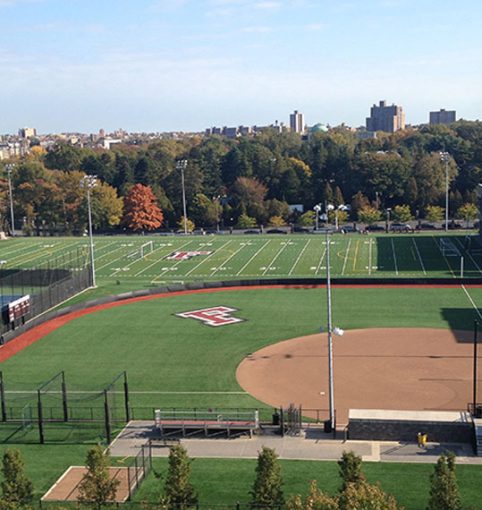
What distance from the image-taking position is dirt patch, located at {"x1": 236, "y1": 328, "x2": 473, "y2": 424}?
36.5 m

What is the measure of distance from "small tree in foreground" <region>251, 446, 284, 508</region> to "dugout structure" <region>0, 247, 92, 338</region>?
29670mm

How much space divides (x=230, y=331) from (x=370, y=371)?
43.1 feet

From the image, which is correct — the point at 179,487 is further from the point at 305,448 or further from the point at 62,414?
the point at 62,414

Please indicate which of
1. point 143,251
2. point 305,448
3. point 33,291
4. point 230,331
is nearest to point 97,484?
point 305,448

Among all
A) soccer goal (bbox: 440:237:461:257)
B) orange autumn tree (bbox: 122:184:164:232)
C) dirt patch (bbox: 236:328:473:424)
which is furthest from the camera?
orange autumn tree (bbox: 122:184:164:232)

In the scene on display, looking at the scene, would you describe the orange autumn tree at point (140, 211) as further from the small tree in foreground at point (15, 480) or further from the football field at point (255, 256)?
the small tree in foreground at point (15, 480)

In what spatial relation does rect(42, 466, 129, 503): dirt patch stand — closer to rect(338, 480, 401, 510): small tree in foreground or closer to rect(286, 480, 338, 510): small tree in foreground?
rect(286, 480, 338, 510): small tree in foreground

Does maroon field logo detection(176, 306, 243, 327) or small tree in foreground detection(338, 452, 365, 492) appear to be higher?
small tree in foreground detection(338, 452, 365, 492)

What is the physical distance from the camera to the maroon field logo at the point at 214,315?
54.0m

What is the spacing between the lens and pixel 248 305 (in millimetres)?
59406

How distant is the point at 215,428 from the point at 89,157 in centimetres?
12467

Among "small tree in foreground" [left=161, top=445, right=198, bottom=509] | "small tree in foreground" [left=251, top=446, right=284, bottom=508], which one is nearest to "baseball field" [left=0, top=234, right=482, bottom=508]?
"small tree in foreground" [left=161, top=445, right=198, bottom=509]

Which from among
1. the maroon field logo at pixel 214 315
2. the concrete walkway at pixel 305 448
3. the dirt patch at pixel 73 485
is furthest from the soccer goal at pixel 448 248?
the dirt patch at pixel 73 485

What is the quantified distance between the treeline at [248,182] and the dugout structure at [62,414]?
81.6 metres
